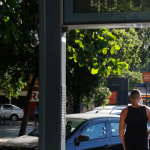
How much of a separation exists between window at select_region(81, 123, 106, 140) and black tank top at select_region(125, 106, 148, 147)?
6.49ft

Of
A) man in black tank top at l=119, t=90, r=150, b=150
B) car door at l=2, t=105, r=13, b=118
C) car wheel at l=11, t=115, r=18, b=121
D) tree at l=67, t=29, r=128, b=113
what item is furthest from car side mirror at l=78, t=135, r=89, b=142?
car wheel at l=11, t=115, r=18, b=121

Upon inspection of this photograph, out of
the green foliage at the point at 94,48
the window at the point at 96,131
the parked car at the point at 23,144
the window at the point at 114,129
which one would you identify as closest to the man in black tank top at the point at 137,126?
the window at the point at 96,131

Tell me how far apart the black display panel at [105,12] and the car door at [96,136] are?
4495 mm

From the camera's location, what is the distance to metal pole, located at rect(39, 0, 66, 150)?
3104mm

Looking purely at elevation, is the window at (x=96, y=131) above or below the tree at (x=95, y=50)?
below

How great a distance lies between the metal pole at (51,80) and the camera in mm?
3104

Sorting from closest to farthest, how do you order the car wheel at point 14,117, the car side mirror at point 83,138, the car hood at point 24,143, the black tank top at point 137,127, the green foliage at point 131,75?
the black tank top at point 137,127 < the car side mirror at point 83,138 < the car hood at point 24,143 < the green foliage at point 131,75 < the car wheel at point 14,117

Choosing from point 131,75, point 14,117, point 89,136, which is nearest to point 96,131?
point 89,136

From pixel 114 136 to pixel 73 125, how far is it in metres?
0.94

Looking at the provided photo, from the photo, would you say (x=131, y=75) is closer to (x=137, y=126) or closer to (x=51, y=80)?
(x=137, y=126)

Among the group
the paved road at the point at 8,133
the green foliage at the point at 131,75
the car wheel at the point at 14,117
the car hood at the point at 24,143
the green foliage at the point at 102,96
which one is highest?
the green foliage at the point at 131,75

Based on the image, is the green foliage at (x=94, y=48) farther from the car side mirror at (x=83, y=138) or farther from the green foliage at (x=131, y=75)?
the green foliage at (x=131, y=75)

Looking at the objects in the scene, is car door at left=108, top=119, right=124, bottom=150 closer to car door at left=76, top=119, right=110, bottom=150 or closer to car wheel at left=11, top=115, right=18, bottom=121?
car door at left=76, top=119, right=110, bottom=150

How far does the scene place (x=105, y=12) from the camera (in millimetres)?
3123
